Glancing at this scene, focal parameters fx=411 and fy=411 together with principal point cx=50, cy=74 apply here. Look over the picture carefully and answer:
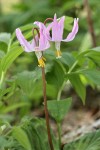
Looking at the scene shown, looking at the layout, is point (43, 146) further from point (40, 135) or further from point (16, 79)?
point (16, 79)

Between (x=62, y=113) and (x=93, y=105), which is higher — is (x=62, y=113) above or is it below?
above

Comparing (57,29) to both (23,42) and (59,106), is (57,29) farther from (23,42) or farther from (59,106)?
(59,106)

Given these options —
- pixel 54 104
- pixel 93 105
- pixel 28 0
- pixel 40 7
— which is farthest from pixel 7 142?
pixel 28 0

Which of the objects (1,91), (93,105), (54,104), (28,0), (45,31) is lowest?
(93,105)

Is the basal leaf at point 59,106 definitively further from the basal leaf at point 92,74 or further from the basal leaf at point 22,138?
the basal leaf at point 22,138

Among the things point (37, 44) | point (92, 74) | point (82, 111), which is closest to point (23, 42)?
point (37, 44)

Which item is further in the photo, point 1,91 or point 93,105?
point 93,105

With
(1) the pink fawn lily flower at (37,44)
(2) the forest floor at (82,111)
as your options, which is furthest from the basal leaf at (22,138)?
(2) the forest floor at (82,111)

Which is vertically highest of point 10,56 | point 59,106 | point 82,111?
point 10,56

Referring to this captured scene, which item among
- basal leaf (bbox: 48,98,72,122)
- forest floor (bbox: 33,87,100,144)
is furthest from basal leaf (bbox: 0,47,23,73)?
forest floor (bbox: 33,87,100,144)

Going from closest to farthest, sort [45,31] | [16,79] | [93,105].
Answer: [45,31] < [16,79] < [93,105]

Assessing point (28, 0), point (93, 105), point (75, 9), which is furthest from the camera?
point (28, 0)
